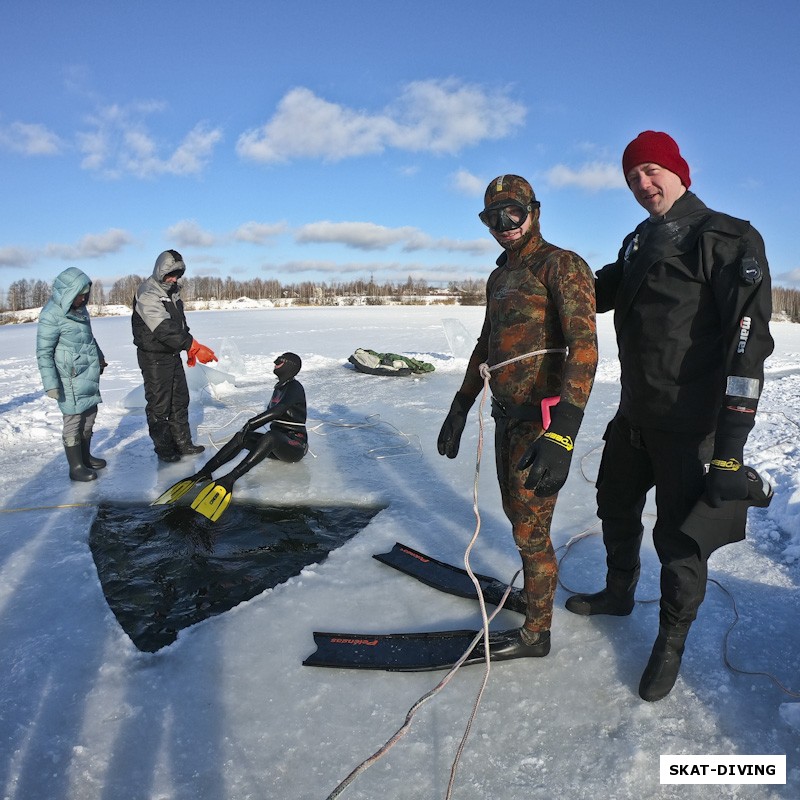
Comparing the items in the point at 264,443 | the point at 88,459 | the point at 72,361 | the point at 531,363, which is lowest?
the point at 88,459

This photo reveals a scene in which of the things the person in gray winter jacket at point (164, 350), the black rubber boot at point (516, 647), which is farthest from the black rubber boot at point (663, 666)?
the person in gray winter jacket at point (164, 350)

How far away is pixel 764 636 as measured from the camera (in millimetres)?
2195

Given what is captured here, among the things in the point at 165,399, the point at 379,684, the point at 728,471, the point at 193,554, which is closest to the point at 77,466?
the point at 165,399

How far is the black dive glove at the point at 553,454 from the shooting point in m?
1.75

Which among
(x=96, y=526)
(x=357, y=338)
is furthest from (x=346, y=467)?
(x=357, y=338)

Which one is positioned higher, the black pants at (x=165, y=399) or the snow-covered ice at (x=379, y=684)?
the black pants at (x=165, y=399)

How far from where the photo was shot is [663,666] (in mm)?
1922

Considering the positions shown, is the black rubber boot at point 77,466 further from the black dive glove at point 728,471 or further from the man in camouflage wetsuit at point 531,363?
the black dive glove at point 728,471

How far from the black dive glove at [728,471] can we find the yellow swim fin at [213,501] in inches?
111

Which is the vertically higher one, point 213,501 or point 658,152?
point 658,152

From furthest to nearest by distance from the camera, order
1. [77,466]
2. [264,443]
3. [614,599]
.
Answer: [77,466] < [264,443] < [614,599]

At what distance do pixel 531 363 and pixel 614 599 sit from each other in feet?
3.87

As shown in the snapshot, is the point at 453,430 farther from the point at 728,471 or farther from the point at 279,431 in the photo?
the point at 279,431

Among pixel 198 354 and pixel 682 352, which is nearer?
pixel 682 352
